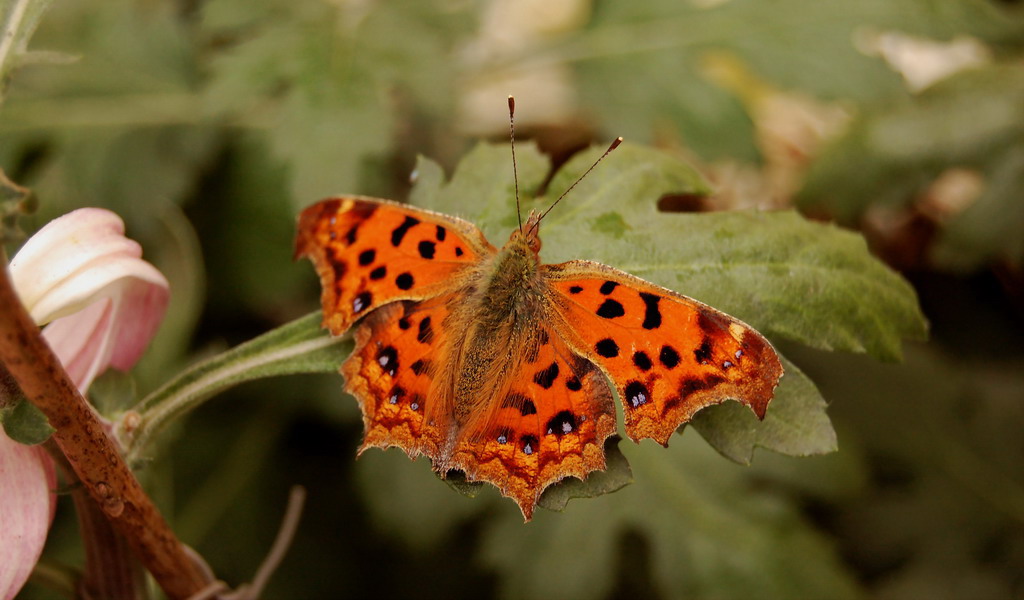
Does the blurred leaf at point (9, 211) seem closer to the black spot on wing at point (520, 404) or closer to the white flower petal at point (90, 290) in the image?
the white flower petal at point (90, 290)

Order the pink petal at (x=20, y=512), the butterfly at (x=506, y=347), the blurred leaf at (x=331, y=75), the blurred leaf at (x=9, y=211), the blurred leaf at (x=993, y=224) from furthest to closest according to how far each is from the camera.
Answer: the blurred leaf at (x=993, y=224) → the blurred leaf at (x=331, y=75) → the butterfly at (x=506, y=347) → the pink petal at (x=20, y=512) → the blurred leaf at (x=9, y=211)

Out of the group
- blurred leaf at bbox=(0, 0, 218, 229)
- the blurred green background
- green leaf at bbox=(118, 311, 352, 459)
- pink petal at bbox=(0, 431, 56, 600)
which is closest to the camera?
pink petal at bbox=(0, 431, 56, 600)

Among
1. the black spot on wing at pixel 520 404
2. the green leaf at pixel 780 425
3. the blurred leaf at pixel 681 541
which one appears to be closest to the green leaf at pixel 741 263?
the green leaf at pixel 780 425

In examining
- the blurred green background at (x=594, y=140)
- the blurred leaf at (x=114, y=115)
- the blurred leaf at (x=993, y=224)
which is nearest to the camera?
the blurred green background at (x=594, y=140)

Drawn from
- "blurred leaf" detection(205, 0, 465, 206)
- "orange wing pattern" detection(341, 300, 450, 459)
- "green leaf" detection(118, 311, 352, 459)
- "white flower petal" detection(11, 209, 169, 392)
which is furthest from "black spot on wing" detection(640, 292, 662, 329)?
"blurred leaf" detection(205, 0, 465, 206)

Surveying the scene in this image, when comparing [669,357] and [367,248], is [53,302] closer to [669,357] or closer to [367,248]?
[367,248]

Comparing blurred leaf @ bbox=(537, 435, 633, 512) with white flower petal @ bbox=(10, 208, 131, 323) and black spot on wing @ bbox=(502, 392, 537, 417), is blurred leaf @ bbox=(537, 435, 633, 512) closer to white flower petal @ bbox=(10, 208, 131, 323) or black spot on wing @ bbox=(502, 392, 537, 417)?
black spot on wing @ bbox=(502, 392, 537, 417)
